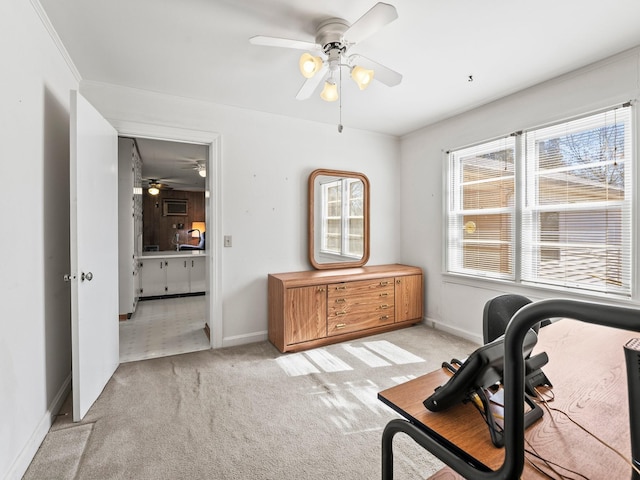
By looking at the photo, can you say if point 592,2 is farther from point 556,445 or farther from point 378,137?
point 378,137

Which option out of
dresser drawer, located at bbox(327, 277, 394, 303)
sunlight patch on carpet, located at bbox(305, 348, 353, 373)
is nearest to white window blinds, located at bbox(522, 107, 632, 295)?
dresser drawer, located at bbox(327, 277, 394, 303)

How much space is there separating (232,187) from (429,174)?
2.43 metres

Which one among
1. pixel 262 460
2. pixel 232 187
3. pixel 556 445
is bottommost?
pixel 262 460

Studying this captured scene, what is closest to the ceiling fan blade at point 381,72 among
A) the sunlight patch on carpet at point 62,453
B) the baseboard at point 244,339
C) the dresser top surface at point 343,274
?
the dresser top surface at point 343,274

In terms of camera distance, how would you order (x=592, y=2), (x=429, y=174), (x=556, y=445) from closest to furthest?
(x=556, y=445)
(x=592, y=2)
(x=429, y=174)

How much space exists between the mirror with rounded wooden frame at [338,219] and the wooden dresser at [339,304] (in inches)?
7.3

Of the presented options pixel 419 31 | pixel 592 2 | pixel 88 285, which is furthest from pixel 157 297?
pixel 592 2

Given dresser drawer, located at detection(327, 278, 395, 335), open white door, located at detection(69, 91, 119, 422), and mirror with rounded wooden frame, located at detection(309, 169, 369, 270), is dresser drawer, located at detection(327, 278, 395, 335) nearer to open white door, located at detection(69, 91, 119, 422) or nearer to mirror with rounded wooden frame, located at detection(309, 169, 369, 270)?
mirror with rounded wooden frame, located at detection(309, 169, 369, 270)

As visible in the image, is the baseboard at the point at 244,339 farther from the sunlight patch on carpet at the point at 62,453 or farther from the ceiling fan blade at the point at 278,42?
the ceiling fan blade at the point at 278,42

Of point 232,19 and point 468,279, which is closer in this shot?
point 232,19

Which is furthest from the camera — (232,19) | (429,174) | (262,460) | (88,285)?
(429,174)

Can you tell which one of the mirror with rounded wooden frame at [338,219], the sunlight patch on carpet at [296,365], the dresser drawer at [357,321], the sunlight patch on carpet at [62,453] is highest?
the mirror with rounded wooden frame at [338,219]

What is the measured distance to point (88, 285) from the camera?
2.19 meters

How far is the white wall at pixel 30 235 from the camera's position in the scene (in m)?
1.54
